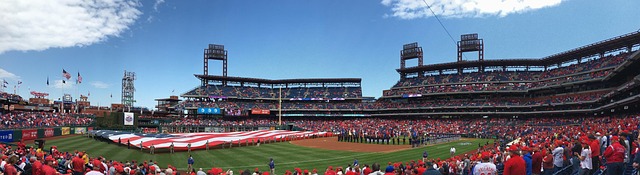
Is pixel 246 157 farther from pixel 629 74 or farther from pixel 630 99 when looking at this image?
pixel 629 74

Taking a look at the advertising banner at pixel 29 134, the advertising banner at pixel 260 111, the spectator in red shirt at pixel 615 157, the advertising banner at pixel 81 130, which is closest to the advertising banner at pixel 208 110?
the advertising banner at pixel 260 111

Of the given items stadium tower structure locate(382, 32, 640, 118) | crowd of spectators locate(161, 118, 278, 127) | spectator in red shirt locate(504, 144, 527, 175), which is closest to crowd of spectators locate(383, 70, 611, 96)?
stadium tower structure locate(382, 32, 640, 118)

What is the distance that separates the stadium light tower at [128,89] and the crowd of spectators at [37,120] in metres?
56.3

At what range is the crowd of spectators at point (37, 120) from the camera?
48.8 metres

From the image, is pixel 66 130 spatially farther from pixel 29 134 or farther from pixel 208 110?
pixel 208 110

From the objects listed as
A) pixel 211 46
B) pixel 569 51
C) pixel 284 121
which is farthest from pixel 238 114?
pixel 569 51

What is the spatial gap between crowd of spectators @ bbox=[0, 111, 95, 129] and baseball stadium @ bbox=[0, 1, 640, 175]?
1.18 ft

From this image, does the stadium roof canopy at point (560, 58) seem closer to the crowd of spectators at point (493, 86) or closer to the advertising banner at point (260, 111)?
the crowd of spectators at point (493, 86)

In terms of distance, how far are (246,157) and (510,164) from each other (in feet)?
82.4

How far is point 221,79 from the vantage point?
322 ft

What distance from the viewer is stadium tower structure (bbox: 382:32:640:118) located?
5209 cm

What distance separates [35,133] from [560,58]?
265 feet

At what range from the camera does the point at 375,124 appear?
7600cm

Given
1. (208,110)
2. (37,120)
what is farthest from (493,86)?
(37,120)
